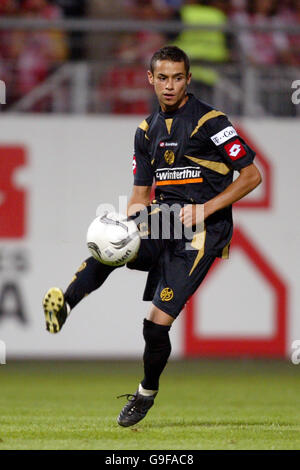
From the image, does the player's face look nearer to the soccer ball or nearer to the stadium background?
the soccer ball

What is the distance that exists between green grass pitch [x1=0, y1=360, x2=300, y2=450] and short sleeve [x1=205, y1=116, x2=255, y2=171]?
1.54 m

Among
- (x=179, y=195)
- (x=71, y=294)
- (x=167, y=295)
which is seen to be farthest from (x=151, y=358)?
(x=179, y=195)

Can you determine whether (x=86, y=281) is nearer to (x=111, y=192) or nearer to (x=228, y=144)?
(x=228, y=144)

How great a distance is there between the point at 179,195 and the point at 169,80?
26.8 inches

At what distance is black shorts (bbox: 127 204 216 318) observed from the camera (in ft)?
20.2

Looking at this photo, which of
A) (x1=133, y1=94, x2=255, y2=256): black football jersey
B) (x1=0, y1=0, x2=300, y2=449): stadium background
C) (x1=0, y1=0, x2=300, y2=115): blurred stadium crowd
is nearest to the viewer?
(x1=133, y1=94, x2=255, y2=256): black football jersey

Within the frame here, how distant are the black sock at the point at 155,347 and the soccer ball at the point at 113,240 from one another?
48 cm

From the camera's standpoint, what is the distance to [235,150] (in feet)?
20.2

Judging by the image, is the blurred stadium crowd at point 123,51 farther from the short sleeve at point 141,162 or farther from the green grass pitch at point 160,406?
the short sleeve at point 141,162

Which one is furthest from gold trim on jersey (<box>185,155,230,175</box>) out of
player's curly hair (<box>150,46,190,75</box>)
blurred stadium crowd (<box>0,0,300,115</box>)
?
blurred stadium crowd (<box>0,0,300,115</box>)

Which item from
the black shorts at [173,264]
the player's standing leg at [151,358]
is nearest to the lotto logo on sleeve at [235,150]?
the black shorts at [173,264]

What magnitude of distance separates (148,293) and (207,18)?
6.03 metres
